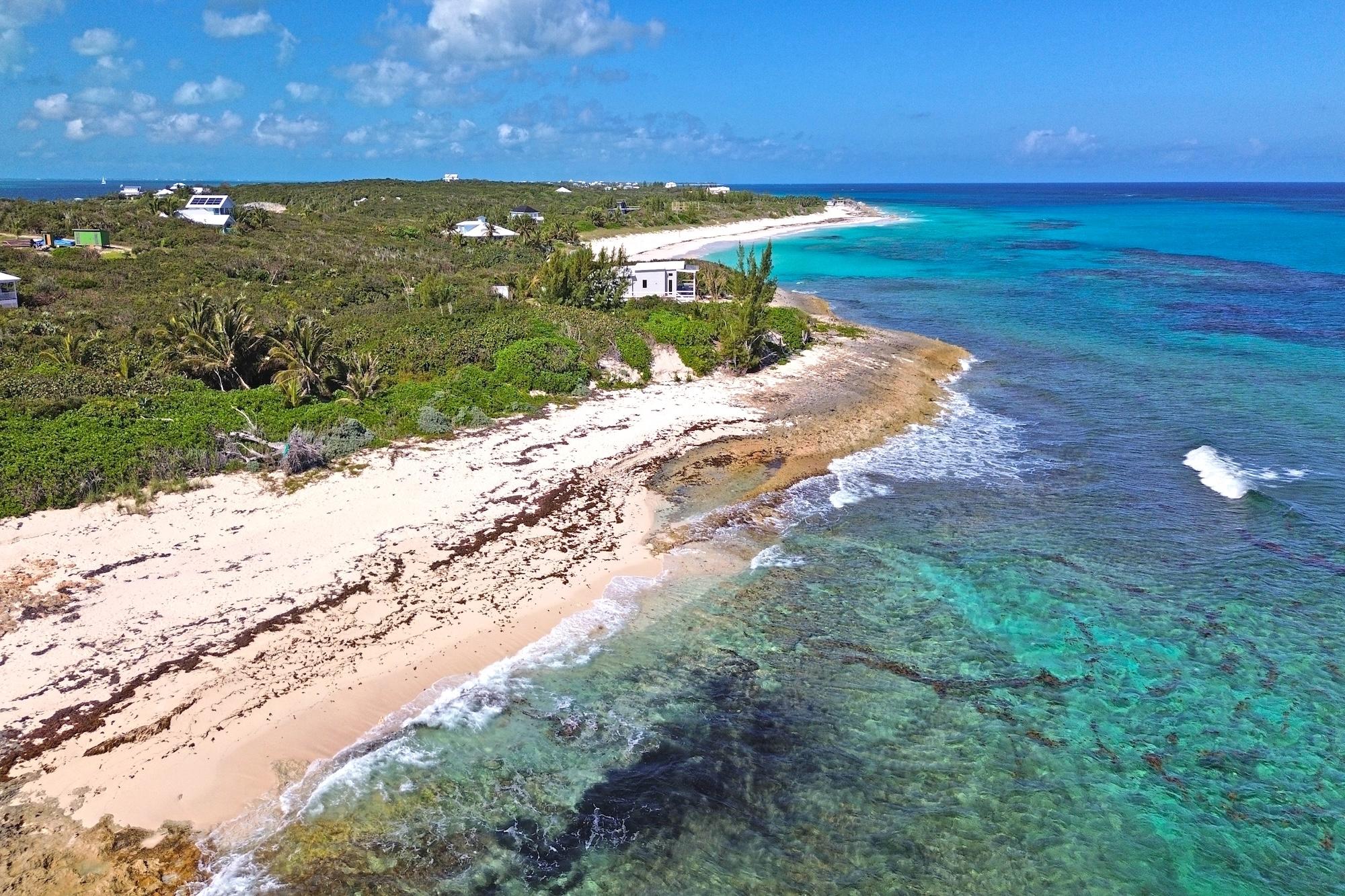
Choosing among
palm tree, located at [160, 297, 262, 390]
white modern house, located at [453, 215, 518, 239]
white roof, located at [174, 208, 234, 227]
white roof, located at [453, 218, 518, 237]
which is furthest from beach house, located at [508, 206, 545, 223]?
palm tree, located at [160, 297, 262, 390]

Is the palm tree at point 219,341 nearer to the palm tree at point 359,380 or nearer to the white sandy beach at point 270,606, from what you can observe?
the palm tree at point 359,380

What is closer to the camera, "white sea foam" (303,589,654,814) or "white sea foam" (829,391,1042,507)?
"white sea foam" (303,589,654,814)

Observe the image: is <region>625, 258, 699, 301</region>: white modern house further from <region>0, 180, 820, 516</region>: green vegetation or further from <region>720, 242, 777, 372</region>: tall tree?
<region>720, 242, 777, 372</region>: tall tree

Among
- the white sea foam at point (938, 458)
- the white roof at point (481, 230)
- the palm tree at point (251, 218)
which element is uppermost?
the palm tree at point (251, 218)

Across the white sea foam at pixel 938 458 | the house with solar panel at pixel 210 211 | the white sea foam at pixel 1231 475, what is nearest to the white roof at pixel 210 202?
the house with solar panel at pixel 210 211

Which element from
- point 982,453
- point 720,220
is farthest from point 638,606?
point 720,220

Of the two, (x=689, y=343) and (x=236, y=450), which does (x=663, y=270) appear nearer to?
(x=689, y=343)

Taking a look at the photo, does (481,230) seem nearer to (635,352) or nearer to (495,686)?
(635,352)
